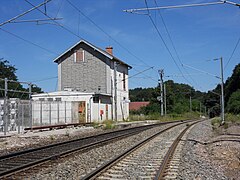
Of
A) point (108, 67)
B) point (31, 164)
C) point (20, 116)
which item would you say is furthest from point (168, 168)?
point (108, 67)

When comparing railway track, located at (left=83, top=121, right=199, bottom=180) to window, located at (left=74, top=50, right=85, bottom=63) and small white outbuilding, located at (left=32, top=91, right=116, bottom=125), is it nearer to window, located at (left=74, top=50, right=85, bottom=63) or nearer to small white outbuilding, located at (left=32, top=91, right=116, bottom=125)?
small white outbuilding, located at (left=32, top=91, right=116, bottom=125)

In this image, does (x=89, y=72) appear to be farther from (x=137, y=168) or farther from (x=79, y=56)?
(x=137, y=168)

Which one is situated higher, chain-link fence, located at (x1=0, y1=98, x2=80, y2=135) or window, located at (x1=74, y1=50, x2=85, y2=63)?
window, located at (x1=74, y1=50, x2=85, y2=63)

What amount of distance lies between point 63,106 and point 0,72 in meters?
47.0

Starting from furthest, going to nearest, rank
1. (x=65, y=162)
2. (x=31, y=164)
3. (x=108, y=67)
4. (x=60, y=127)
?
(x=108, y=67) < (x=60, y=127) < (x=65, y=162) < (x=31, y=164)

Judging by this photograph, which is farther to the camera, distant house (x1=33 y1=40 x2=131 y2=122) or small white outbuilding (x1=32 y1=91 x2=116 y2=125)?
distant house (x1=33 y1=40 x2=131 y2=122)

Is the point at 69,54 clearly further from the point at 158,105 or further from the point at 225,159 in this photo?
the point at 225,159

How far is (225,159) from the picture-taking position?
1333cm

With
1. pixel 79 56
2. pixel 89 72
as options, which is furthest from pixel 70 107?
pixel 79 56

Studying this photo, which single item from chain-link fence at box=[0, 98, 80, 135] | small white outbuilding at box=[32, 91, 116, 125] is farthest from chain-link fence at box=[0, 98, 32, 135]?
small white outbuilding at box=[32, 91, 116, 125]

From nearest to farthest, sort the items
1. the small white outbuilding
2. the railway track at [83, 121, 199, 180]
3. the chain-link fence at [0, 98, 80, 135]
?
the railway track at [83, 121, 199, 180] → the chain-link fence at [0, 98, 80, 135] → the small white outbuilding

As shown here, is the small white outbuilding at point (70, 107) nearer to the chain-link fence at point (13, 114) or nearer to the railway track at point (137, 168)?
the chain-link fence at point (13, 114)

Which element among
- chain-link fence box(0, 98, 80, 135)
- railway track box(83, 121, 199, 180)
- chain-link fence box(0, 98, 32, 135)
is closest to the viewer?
railway track box(83, 121, 199, 180)

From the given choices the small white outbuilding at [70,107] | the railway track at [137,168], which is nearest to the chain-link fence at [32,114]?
the small white outbuilding at [70,107]
